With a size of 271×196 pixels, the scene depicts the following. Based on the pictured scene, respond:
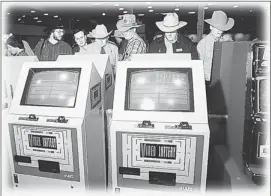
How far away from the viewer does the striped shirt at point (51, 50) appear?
3.96 m

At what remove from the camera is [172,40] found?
11.7ft

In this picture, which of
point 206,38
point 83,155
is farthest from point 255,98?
point 206,38

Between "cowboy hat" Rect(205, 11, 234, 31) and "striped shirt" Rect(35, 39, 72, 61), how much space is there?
7.18 feet

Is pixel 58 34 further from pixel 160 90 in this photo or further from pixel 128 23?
pixel 160 90

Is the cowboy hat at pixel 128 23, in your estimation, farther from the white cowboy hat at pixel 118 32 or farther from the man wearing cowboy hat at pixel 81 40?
the man wearing cowboy hat at pixel 81 40

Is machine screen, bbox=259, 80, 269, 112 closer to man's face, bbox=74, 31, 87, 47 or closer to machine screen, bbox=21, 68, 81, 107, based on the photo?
machine screen, bbox=21, 68, 81, 107

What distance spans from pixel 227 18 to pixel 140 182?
10.7 feet

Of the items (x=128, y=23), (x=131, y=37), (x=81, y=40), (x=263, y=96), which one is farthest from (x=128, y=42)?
(x=263, y=96)

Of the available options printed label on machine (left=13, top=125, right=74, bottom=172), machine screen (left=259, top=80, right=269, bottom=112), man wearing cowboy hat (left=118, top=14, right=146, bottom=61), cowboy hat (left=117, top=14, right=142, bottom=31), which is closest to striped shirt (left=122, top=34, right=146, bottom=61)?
man wearing cowboy hat (left=118, top=14, right=146, bottom=61)

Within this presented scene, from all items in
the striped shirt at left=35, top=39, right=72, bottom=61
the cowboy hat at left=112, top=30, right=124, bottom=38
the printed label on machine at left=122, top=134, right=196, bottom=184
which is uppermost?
the cowboy hat at left=112, top=30, right=124, bottom=38

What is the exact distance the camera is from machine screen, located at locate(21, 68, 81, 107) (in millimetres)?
1636

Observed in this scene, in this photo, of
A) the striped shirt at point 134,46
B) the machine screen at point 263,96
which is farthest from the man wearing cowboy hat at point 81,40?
the machine screen at point 263,96

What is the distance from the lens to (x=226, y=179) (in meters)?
1.71

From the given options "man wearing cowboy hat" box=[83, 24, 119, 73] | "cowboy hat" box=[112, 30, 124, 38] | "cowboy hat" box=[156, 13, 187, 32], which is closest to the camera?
"cowboy hat" box=[156, 13, 187, 32]
